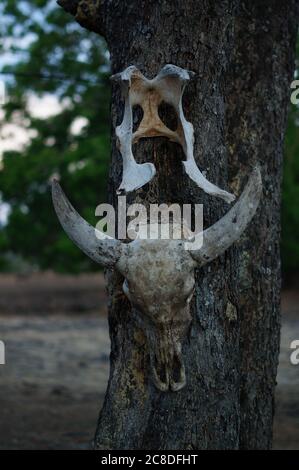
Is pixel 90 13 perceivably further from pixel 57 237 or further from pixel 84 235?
pixel 57 237

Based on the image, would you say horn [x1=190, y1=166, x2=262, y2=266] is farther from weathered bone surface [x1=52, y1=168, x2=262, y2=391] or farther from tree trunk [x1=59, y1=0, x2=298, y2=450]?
tree trunk [x1=59, y1=0, x2=298, y2=450]

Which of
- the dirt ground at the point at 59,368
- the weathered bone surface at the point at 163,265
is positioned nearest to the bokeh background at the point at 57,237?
the dirt ground at the point at 59,368

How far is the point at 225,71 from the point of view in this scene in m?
4.85

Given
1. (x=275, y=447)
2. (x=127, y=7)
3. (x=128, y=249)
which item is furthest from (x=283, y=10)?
(x=275, y=447)

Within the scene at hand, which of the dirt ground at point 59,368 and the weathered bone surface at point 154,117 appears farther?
the dirt ground at point 59,368

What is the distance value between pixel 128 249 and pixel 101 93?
1073cm

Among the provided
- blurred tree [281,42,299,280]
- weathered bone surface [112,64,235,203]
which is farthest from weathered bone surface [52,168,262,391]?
blurred tree [281,42,299,280]

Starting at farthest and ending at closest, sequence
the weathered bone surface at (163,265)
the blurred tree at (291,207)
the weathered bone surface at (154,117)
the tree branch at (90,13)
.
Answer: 1. the blurred tree at (291,207)
2. the tree branch at (90,13)
3. the weathered bone surface at (154,117)
4. the weathered bone surface at (163,265)

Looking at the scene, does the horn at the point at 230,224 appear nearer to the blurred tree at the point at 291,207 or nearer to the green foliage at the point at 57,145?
the green foliage at the point at 57,145

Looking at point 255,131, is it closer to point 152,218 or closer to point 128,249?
point 152,218

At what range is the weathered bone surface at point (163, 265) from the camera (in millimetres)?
4027

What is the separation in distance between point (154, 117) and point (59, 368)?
8.31 metres

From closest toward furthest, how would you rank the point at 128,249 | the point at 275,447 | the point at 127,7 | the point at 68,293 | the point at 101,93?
the point at 128,249 < the point at 127,7 < the point at 275,447 < the point at 101,93 < the point at 68,293

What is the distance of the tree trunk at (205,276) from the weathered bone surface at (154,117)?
0.11 meters
